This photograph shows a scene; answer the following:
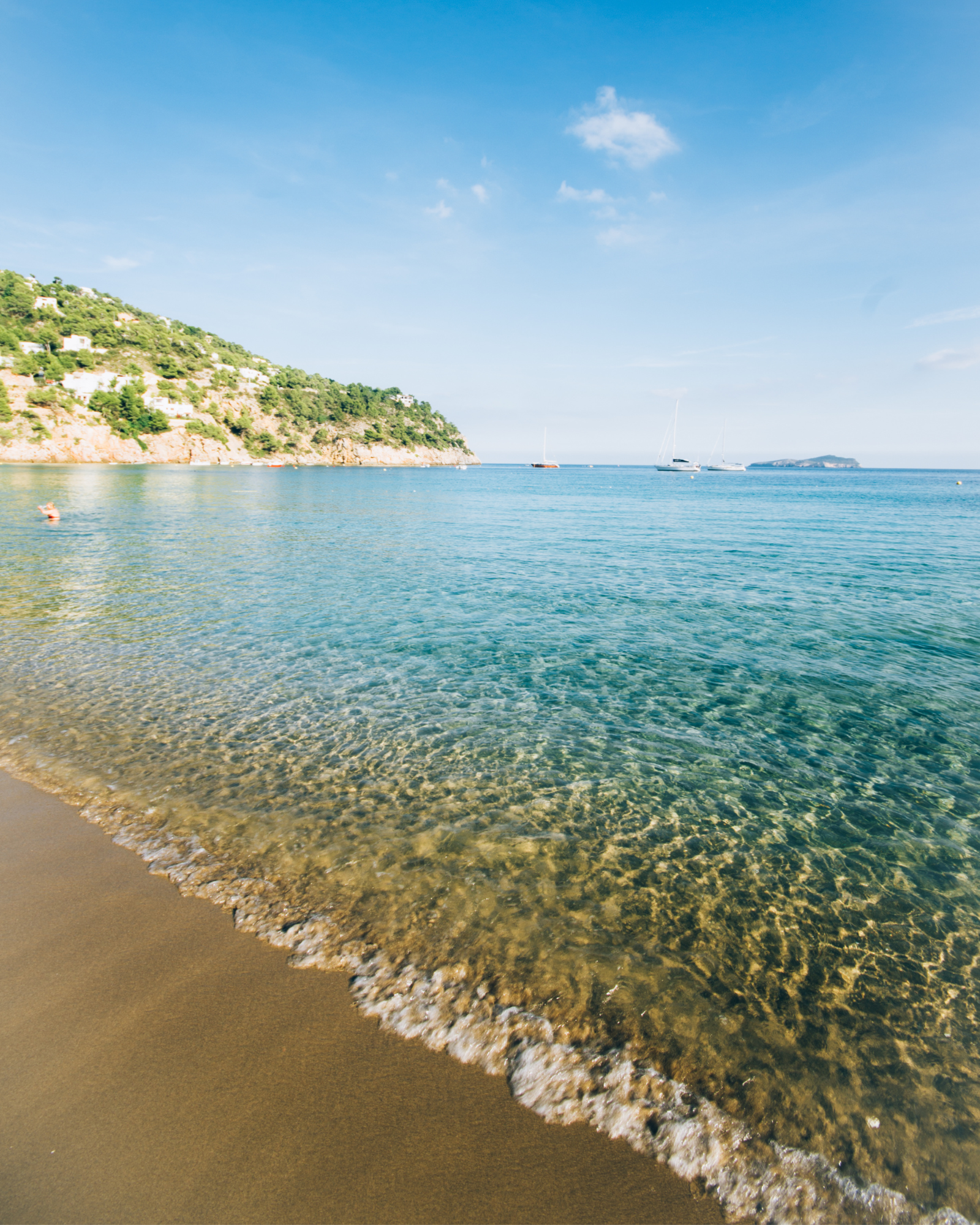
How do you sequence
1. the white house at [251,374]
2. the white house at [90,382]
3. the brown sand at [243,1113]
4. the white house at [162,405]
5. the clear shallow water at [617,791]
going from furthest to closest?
1. the white house at [251,374]
2. the white house at [162,405]
3. the white house at [90,382]
4. the clear shallow water at [617,791]
5. the brown sand at [243,1113]

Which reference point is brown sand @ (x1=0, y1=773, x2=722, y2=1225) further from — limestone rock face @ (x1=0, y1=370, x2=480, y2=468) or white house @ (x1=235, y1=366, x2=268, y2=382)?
white house @ (x1=235, y1=366, x2=268, y2=382)

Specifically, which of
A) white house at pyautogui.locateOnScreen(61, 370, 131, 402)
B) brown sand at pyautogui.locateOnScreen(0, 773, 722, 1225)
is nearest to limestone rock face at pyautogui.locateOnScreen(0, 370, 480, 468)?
white house at pyautogui.locateOnScreen(61, 370, 131, 402)

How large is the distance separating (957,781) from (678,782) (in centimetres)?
407

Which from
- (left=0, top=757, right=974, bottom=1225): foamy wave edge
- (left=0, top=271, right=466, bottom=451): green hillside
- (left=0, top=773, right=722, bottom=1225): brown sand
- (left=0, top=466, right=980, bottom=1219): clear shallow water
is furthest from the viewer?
(left=0, top=271, right=466, bottom=451): green hillside

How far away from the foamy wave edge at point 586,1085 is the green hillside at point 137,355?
140 m

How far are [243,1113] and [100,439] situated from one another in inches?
5398

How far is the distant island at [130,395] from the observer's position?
10506cm

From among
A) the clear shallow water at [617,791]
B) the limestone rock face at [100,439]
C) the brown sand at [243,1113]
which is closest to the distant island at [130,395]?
the limestone rock face at [100,439]

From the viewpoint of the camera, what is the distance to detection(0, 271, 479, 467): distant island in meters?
105

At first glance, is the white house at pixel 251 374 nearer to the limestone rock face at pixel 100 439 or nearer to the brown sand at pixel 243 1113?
the limestone rock face at pixel 100 439

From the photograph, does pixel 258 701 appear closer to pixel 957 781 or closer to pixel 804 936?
pixel 804 936

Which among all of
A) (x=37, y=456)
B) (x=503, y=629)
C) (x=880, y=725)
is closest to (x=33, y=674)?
(x=503, y=629)

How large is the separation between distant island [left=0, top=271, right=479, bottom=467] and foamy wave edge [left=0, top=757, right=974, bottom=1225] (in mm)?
128186

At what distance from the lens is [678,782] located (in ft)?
24.5
